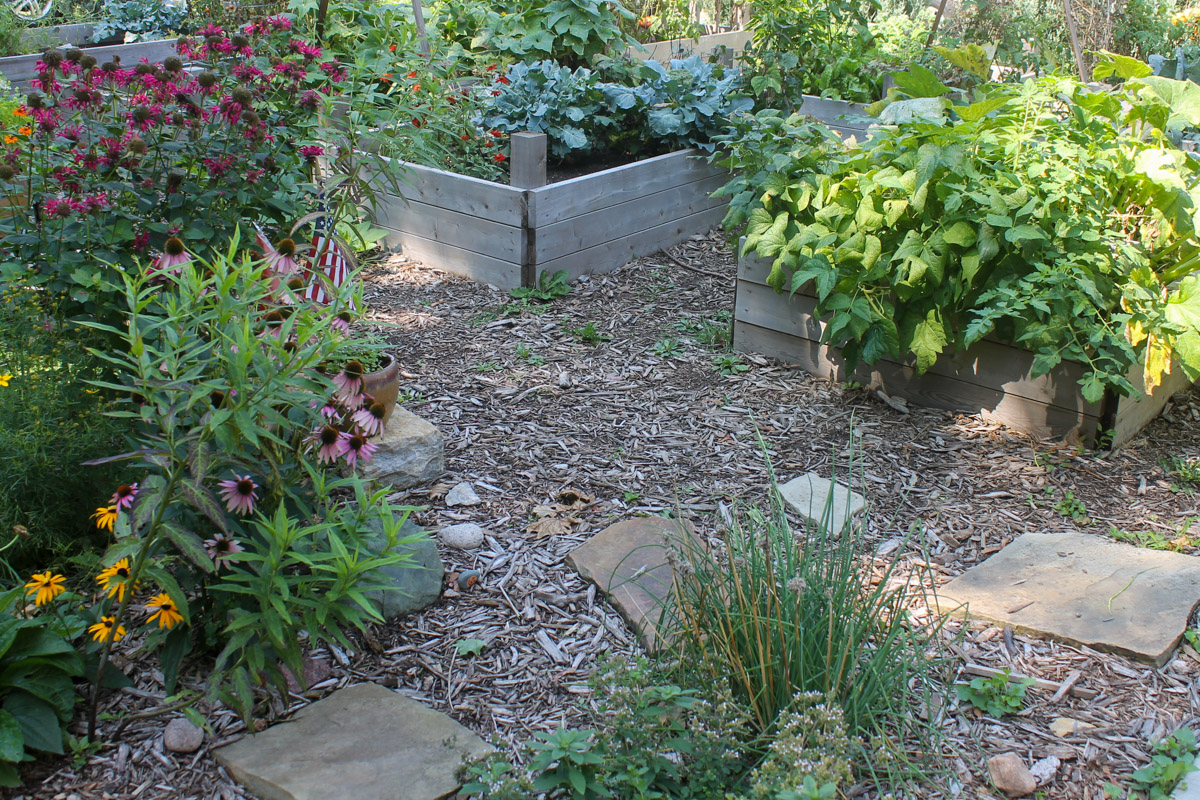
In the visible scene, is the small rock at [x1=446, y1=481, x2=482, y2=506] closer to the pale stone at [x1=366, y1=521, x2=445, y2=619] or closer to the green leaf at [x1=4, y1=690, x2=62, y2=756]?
the pale stone at [x1=366, y1=521, x2=445, y2=619]

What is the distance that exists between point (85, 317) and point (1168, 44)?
10.9m

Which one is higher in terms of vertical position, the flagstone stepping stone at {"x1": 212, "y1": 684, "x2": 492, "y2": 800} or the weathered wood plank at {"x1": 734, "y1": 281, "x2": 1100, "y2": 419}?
the weathered wood plank at {"x1": 734, "y1": 281, "x2": 1100, "y2": 419}

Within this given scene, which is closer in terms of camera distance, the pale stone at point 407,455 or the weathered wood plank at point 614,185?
the pale stone at point 407,455

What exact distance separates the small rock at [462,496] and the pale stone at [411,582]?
0.43 metres

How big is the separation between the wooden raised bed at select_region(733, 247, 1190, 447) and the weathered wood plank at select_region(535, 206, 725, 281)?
1185 mm

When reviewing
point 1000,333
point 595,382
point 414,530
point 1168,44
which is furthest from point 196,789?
point 1168,44

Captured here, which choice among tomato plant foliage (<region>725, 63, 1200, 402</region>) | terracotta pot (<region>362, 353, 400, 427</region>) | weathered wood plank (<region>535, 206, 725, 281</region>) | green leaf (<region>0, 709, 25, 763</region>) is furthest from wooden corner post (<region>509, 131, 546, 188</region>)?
green leaf (<region>0, 709, 25, 763</region>)

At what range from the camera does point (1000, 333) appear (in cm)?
338

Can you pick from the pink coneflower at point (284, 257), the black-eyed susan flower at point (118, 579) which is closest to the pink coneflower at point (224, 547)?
the black-eyed susan flower at point (118, 579)

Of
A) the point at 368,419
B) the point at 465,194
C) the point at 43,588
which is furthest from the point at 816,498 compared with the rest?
the point at 465,194

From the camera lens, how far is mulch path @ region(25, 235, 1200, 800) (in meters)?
2.06

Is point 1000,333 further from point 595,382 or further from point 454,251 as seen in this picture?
point 454,251

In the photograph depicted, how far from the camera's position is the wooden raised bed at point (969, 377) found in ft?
10.8

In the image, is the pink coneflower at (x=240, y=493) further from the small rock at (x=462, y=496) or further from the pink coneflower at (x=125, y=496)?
the small rock at (x=462, y=496)
